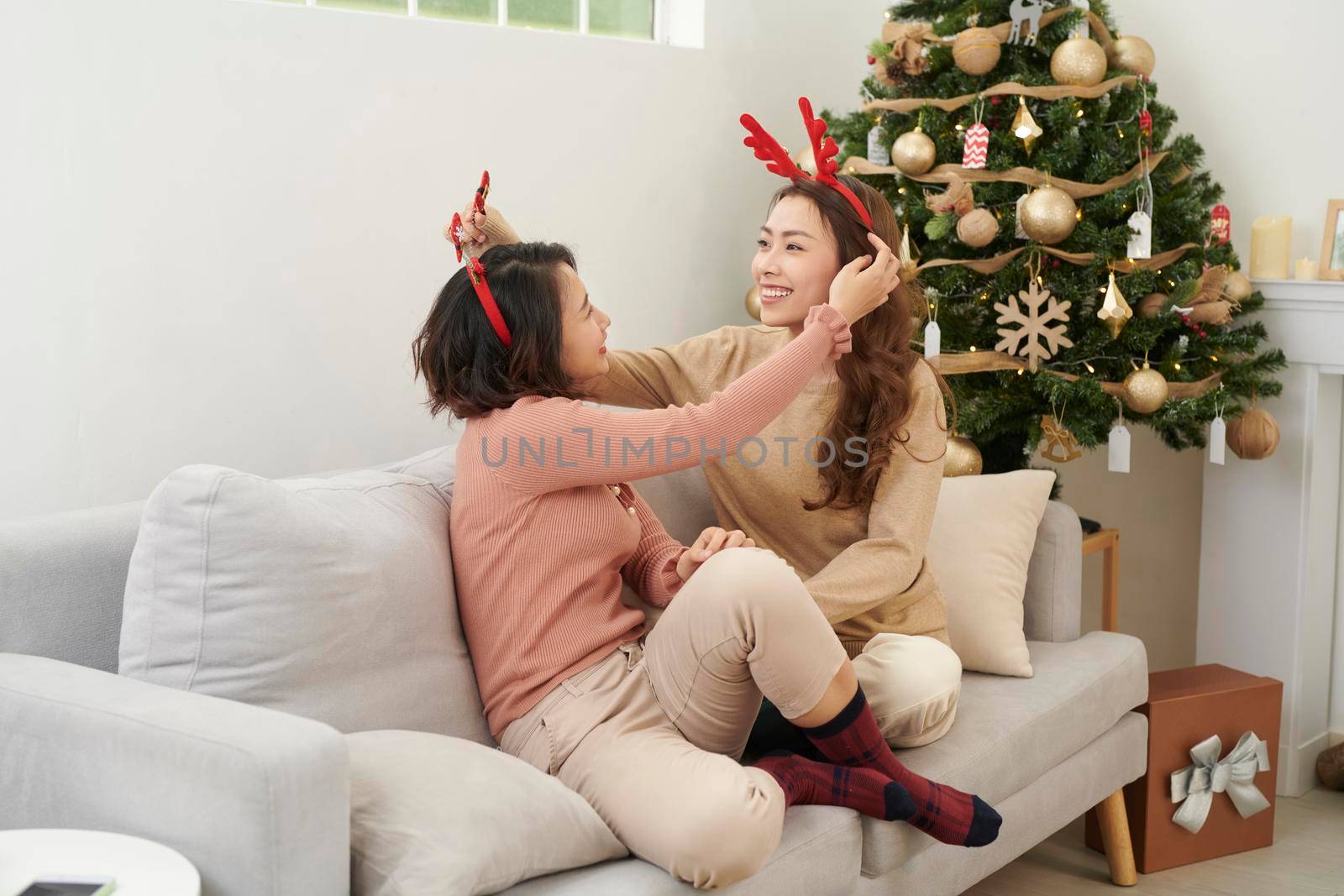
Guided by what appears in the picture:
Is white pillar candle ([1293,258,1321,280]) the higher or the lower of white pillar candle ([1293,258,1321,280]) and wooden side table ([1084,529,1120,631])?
the higher

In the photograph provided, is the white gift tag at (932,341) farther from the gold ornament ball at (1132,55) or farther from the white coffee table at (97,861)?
the white coffee table at (97,861)

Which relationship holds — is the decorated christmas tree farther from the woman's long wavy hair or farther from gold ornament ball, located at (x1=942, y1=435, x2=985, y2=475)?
the woman's long wavy hair

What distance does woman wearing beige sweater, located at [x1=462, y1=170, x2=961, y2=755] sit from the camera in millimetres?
1922

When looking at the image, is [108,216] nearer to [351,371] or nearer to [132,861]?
[351,371]

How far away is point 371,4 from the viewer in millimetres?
2299

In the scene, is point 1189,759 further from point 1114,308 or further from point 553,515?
point 553,515

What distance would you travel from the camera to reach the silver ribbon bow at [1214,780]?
2.42m

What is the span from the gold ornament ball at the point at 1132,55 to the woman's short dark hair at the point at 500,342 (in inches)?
58.5

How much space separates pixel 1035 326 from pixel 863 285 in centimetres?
78

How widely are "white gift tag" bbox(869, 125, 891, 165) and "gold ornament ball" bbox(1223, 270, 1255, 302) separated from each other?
2.51ft

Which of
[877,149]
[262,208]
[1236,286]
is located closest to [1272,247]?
[1236,286]

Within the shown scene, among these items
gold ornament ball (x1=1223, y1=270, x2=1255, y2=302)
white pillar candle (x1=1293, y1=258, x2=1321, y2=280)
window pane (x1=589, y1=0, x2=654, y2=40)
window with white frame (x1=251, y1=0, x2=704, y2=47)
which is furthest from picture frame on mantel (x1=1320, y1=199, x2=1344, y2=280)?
window pane (x1=589, y1=0, x2=654, y2=40)

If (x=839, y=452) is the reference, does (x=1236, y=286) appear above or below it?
above

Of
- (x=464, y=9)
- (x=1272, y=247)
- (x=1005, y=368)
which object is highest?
(x=464, y=9)
